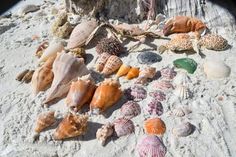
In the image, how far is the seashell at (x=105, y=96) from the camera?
194 centimetres

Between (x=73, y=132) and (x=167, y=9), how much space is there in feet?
3.44

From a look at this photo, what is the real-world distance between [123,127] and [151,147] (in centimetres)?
16

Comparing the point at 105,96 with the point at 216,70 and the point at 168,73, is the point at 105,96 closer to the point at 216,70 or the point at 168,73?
the point at 168,73

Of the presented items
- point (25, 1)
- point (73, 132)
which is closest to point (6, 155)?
point (73, 132)

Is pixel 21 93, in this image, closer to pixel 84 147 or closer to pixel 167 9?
pixel 84 147

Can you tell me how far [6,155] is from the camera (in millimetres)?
1781

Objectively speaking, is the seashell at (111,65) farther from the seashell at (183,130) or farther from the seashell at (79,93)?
the seashell at (183,130)

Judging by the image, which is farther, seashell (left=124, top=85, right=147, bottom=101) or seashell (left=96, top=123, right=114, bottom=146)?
seashell (left=124, top=85, right=147, bottom=101)

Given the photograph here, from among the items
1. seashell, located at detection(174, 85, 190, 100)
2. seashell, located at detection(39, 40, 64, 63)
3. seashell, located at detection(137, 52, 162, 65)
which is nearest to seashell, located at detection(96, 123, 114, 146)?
seashell, located at detection(174, 85, 190, 100)

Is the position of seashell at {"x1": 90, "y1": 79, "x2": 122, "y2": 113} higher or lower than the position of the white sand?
higher

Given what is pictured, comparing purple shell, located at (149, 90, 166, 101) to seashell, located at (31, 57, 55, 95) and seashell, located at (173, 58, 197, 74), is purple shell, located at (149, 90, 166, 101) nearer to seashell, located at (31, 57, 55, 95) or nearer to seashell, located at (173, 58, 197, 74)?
seashell, located at (173, 58, 197, 74)

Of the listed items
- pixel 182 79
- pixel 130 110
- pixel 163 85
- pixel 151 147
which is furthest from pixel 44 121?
pixel 182 79

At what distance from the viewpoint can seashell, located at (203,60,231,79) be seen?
2111 mm

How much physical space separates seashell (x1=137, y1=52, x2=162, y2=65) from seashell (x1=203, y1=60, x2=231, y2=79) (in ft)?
0.79
